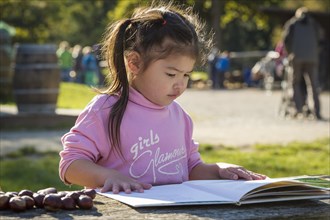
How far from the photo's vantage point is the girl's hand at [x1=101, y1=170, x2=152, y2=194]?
8.95 ft

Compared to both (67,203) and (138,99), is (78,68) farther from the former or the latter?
(67,203)

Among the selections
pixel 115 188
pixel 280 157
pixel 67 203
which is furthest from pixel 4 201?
pixel 280 157

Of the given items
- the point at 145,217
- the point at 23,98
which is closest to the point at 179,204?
the point at 145,217

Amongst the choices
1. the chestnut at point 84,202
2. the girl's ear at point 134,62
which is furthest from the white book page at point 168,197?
the girl's ear at point 134,62

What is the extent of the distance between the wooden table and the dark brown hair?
25.7 inches

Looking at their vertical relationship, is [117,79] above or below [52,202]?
above

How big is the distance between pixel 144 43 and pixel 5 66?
600 inches

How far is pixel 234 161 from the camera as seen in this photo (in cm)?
768

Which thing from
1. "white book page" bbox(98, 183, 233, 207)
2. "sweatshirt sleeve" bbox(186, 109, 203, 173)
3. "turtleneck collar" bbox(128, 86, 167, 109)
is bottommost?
"white book page" bbox(98, 183, 233, 207)

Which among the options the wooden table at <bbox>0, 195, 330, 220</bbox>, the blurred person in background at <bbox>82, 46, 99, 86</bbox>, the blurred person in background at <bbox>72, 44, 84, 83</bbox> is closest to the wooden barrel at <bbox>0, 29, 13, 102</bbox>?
the blurred person in background at <bbox>82, 46, 99, 86</bbox>

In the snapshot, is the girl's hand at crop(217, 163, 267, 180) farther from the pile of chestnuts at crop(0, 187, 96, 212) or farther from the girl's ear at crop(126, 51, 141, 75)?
the pile of chestnuts at crop(0, 187, 96, 212)

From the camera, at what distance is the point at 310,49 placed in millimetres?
14555

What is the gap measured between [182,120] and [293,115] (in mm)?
11419

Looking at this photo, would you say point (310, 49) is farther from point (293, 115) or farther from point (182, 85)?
point (182, 85)
